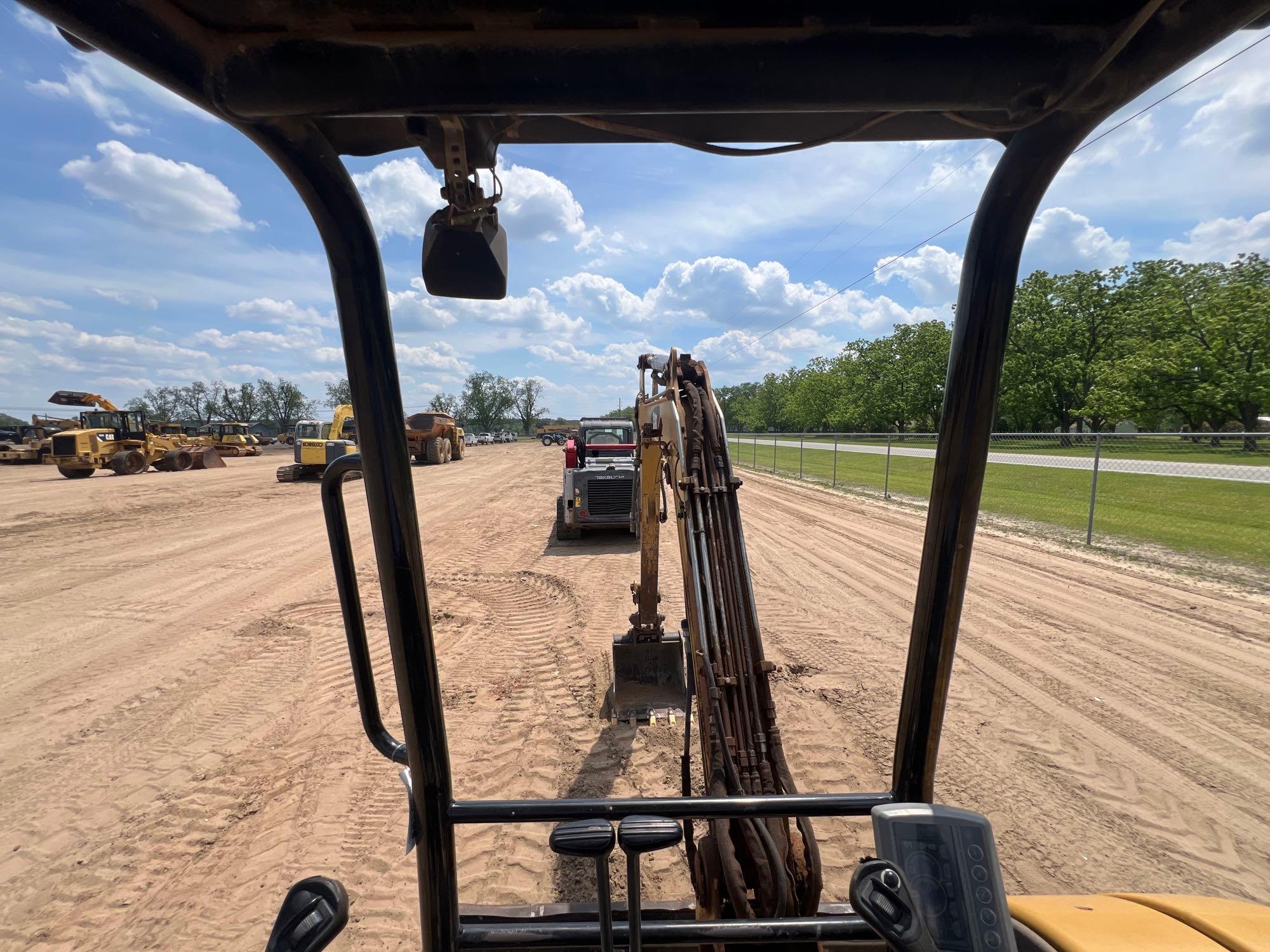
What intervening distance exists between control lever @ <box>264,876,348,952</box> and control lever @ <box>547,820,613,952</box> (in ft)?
1.30

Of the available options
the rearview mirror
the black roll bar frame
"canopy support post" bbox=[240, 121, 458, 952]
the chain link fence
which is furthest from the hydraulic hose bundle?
the chain link fence

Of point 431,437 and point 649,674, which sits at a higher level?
point 431,437

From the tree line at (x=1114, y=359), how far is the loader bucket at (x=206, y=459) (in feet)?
95.5

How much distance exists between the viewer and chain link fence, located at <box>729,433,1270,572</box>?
9.44m

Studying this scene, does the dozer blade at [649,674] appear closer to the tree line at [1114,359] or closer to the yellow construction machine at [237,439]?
the tree line at [1114,359]

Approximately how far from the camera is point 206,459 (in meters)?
25.6

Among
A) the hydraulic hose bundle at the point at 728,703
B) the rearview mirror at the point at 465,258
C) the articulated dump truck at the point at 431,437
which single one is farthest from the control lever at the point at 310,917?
the articulated dump truck at the point at 431,437

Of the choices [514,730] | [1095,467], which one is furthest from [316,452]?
[1095,467]

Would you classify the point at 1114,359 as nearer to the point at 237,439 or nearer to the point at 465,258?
the point at 465,258

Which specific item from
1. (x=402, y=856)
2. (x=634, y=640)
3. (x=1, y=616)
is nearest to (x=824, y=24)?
(x=402, y=856)

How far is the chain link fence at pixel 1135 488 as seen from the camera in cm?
944

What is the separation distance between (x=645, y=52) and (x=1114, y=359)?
46944mm

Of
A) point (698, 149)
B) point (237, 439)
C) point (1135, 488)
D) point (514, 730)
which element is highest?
point (698, 149)

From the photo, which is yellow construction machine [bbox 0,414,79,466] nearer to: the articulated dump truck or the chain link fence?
the articulated dump truck
